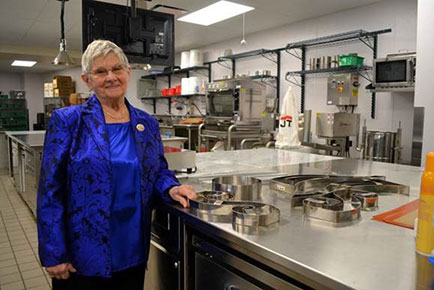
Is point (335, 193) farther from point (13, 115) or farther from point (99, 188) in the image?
point (13, 115)

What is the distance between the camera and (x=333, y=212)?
1.25 meters

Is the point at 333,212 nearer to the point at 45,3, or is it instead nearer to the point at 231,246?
the point at 231,246

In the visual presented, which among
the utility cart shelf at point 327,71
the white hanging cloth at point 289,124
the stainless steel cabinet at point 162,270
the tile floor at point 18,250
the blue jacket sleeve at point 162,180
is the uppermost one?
the utility cart shelf at point 327,71

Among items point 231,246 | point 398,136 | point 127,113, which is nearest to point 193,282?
point 231,246

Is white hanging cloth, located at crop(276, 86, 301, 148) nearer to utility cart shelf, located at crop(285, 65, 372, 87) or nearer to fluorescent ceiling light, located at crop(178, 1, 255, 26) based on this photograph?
utility cart shelf, located at crop(285, 65, 372, 87)

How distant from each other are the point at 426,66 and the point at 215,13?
3.15 meters

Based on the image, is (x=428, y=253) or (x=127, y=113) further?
(x=127, y=113)

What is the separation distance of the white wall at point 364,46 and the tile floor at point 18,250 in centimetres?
399

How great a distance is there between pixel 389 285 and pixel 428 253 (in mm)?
238

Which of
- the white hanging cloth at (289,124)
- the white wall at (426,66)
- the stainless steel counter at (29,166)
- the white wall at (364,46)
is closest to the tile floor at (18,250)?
the stainless steel counter at (29,166)

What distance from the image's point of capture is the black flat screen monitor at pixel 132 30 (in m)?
2.35

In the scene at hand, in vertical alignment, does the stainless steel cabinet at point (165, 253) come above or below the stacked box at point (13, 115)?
below

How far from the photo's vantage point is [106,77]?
1.47m

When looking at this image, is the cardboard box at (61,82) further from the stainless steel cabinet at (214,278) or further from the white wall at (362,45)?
the stainless steel cabinet at (214,278)
